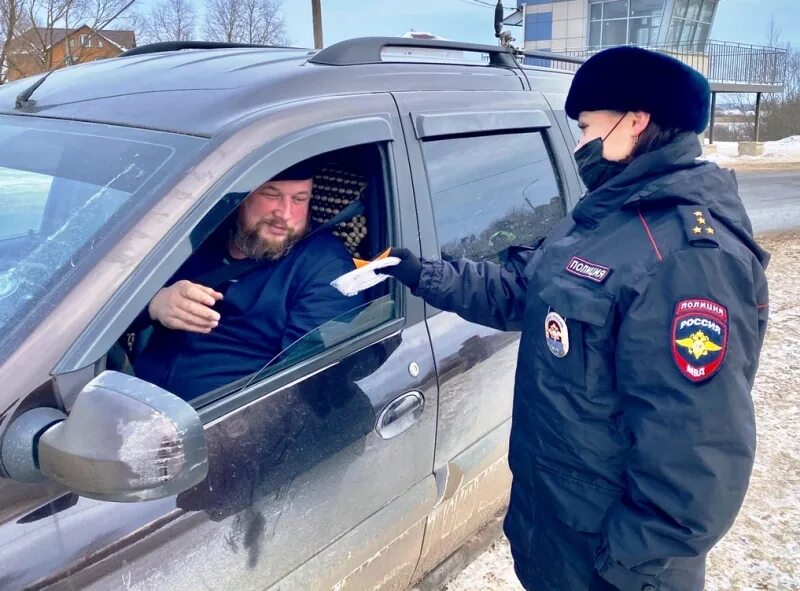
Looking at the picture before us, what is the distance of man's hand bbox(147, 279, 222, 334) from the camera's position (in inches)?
78.1

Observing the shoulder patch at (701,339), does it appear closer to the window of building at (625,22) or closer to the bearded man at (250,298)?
the bearded man at (250,298)

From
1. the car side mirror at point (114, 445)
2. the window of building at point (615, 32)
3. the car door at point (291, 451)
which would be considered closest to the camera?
the car side mirror at point (114, 445)

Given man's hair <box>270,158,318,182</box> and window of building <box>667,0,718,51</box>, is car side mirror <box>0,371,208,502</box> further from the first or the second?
window of building <box>667,0,718,51</box>

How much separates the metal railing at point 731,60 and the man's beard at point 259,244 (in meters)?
28.3

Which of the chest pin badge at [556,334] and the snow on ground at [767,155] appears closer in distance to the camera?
the chest pin badge at [556,334]

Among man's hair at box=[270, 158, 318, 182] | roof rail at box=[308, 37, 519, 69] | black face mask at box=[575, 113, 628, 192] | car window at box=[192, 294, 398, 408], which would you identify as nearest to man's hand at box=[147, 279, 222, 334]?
car window at box=[192, 294, 398, 408]

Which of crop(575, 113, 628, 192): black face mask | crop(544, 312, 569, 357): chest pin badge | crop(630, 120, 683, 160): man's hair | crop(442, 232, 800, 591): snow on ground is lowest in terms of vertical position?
crop(442, 232, 800, 591): snow on ground

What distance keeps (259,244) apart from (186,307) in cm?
43

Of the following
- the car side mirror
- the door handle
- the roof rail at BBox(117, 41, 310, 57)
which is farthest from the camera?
the roof rail at BBox(117, 41, 310, 57)

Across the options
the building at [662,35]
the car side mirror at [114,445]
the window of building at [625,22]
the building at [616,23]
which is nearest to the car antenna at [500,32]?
the car side mirror at [114,445]

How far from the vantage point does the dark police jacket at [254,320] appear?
6.75ft

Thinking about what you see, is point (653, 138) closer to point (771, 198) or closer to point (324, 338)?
point (324, 338)

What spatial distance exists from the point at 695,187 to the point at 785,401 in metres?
→ 3.59

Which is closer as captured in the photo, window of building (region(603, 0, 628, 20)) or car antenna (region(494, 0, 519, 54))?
car antenna (region(494, 0, 519, 54))
